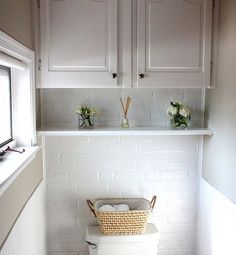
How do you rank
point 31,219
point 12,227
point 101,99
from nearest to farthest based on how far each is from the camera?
point 12,227 → point 31,219 → point 101,99

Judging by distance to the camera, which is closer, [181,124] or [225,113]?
[225,113]

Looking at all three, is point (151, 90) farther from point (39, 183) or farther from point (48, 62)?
point (39, 183)

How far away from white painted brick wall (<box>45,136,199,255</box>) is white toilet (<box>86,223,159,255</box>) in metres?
0.24

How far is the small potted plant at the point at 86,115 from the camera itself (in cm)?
203

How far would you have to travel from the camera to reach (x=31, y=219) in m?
1.72

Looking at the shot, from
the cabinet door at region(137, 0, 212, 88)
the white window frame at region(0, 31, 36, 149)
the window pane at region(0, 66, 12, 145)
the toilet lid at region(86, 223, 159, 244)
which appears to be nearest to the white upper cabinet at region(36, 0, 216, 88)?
the cabinet door at region(137, 0, 212, 88)

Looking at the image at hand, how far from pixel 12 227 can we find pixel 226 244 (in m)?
1.18

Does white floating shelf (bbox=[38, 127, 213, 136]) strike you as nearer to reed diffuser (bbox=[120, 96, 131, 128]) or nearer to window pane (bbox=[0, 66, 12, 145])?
reed diffuser (bbox=[120, 96, 131, 128])

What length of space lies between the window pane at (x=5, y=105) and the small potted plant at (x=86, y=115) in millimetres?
462

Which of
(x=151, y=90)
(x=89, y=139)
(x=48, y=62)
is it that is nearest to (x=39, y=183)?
(x=89, y=139)

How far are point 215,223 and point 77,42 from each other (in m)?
1.36

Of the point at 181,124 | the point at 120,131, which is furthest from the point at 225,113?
the point at 120,131

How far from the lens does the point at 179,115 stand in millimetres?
2062

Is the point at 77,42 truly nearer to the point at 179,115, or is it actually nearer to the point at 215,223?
the point at 179,115
